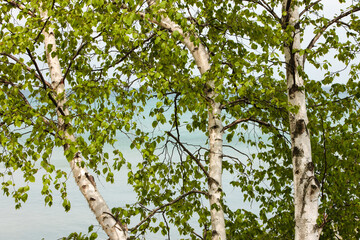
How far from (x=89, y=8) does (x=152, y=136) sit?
2.75m

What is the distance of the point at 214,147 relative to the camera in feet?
28.2

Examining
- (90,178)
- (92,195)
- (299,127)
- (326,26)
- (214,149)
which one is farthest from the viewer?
(326,26)

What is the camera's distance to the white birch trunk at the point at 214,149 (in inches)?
323

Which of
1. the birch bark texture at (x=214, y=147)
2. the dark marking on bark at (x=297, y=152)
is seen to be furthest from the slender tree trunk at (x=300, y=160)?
the birch bark texture at (x=214, y=147)

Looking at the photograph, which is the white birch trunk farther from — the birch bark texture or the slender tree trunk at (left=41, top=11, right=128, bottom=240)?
the slender tree trunk at (left=41, top=11, right=128, bottom=240)

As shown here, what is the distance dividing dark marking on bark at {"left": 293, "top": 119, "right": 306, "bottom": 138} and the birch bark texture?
1447 millimetres

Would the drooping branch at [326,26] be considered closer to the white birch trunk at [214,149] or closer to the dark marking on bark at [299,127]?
the dark marking on bark at [299,127]

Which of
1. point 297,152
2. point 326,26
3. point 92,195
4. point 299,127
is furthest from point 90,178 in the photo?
point 326,26

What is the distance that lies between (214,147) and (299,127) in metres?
1.69

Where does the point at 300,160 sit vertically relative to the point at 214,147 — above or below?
below

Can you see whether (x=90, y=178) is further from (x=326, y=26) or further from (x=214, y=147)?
(x=326, y=26)

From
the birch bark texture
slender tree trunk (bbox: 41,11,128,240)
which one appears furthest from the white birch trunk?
slender tree trunk (bbox: 41,11,128,240)

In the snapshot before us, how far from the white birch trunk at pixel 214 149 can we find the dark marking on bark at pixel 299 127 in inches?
57.0

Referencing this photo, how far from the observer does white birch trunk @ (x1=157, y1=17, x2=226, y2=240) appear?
8211mm
